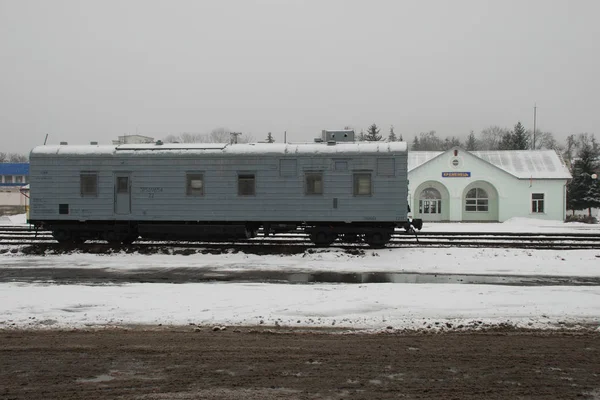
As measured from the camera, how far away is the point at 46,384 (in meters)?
4.99

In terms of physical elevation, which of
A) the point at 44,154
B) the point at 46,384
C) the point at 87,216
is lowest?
the point at 46,384

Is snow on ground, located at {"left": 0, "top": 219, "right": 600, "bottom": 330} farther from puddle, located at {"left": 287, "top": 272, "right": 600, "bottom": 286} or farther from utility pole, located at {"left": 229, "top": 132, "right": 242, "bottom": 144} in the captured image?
utility pole, located at {"left": 229, "top": 132, "right": 242, "bottom": 144}

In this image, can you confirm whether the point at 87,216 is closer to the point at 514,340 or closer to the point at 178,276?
the point at 178,276

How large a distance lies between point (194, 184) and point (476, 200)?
26.8 metres

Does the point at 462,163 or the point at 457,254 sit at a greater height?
the point at 462,163

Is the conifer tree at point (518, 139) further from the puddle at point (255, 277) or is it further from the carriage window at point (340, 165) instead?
the puddle at point (255, 277)

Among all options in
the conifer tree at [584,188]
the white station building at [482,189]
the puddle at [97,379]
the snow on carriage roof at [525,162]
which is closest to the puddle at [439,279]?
the puddle at [97,379]

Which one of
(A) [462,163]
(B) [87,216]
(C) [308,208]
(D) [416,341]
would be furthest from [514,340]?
(A) [462,163]

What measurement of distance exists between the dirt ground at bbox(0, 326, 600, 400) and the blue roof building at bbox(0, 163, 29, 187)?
8771 centimetres

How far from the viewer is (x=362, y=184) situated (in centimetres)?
1716

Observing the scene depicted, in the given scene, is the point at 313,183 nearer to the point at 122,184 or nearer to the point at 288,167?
the point at 288,167

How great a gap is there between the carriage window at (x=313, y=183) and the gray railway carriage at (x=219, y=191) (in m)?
0.03

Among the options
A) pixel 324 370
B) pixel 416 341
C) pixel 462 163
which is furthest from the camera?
pixel 462 163

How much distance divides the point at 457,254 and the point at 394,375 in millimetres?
11088
